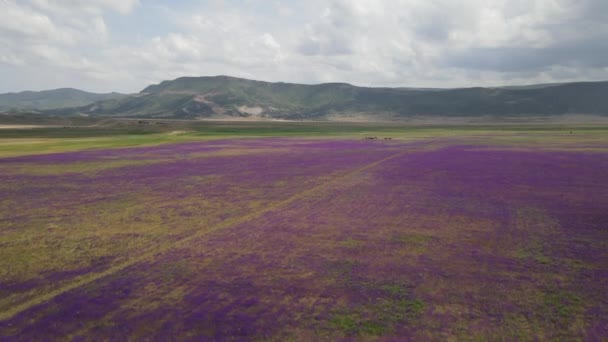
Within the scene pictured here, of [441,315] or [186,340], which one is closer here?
[186,340]

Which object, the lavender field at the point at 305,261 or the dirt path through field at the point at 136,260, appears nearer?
the lavender field at the point at 305,261

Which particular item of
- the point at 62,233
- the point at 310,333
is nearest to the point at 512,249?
the point at 310,333

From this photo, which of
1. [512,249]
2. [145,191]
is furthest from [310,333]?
[145,191]

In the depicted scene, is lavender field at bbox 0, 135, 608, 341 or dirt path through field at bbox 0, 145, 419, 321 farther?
dirt path through field at bbox 0, 145, 419, 321

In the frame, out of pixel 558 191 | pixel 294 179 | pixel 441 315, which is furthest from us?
pixel 294 179

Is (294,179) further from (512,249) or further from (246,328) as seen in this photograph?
(246,328)

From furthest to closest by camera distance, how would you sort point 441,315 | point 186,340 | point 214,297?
point 214,297 < point 441,315 < point 186,340

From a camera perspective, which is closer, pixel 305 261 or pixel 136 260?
pixel 305 261
